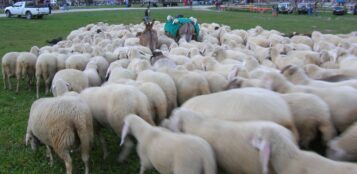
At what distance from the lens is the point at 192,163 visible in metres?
3.99

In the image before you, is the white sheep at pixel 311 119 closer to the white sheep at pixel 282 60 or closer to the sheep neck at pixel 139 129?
the sheep neck at pixel 139 129

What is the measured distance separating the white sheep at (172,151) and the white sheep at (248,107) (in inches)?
28.2

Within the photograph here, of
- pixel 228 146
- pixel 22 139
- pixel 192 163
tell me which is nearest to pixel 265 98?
pixel 228 146

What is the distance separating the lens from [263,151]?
3.75 meters

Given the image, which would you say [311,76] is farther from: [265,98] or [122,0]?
[122,0]

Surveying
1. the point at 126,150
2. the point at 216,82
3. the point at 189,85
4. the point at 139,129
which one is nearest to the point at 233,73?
the point at 216,82

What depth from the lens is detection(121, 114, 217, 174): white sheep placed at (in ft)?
13.2

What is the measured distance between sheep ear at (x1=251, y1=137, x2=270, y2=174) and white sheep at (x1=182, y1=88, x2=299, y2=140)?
0.69m

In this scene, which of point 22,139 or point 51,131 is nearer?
point 51,131

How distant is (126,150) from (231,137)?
74.3 inches

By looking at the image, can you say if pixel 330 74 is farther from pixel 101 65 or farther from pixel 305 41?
pixel 305 41

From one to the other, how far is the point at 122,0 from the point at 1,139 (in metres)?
79.4

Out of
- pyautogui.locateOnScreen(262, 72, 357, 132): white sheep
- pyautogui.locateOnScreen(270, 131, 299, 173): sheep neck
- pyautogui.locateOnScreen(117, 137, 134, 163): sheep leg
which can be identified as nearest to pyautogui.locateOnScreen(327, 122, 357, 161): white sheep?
pyautogui.locateOnScreen(262, 72, 357, 132): white sheep

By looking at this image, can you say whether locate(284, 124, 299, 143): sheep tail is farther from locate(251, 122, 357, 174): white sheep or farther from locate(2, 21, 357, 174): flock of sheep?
locate(251, 122, 357, 174): white sheep
